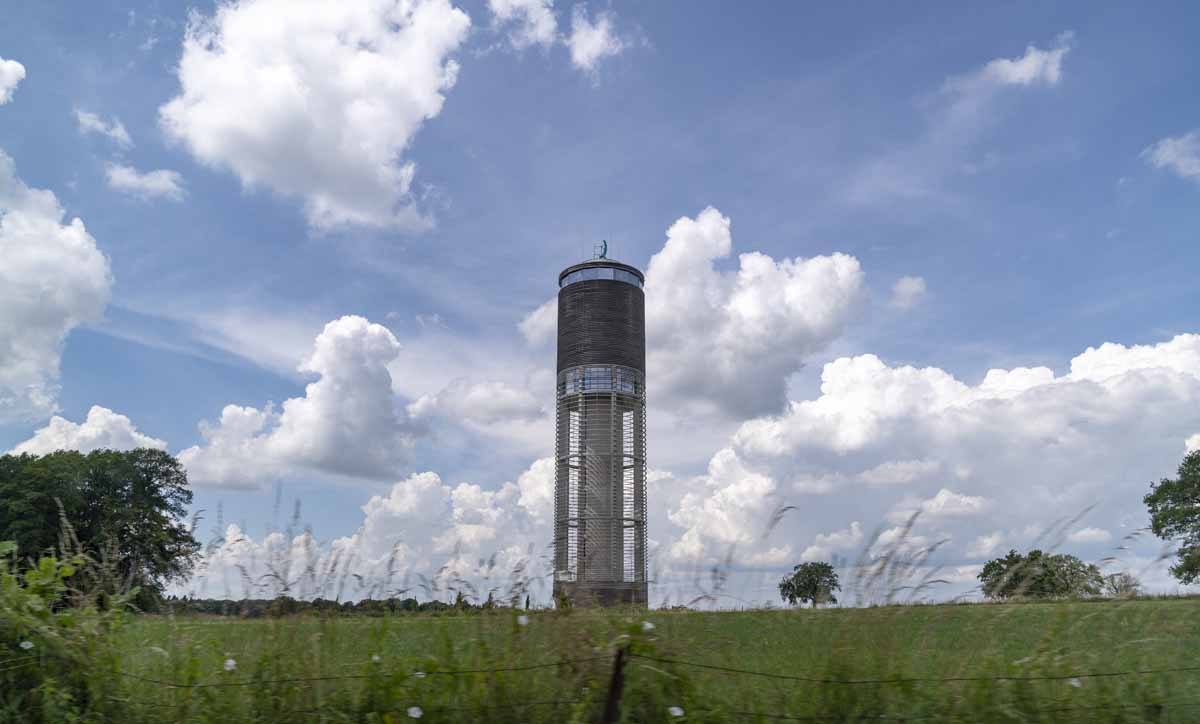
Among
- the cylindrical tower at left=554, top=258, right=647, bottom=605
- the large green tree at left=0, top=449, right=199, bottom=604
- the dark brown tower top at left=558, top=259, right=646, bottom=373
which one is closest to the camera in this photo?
the large green tree at left=0, top=449, right=199, bottom=604

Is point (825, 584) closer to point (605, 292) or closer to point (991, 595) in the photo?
point (991, 595)

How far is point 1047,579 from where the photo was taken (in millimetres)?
4703

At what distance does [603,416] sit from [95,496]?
23279 millimetres

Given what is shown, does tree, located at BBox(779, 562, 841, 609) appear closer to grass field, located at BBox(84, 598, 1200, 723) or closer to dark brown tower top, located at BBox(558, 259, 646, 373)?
grass field, located at BBox(84, 598, 1200, 723)

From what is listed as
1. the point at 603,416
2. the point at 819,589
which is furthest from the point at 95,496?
the point at 819,589

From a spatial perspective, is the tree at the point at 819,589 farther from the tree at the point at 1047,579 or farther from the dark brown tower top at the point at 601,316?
the dark brown tower top at the point at 601,316

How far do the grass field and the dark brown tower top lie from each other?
39934 millimetres

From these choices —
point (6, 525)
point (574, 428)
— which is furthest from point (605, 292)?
point (6, 525)

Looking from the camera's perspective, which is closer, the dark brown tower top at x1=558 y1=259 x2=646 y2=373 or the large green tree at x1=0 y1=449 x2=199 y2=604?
the large green tree at x1=0 y1=449 x2=199 y2=604

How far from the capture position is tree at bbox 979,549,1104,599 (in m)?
4.51

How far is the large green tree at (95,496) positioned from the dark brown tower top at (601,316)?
20.3 m

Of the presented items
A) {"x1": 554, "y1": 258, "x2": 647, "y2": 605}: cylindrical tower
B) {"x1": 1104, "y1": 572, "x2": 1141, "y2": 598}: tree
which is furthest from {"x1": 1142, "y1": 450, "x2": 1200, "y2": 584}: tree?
{"x1": 1104, "y1": 572, "x2": 1141, "y2": 598}: tree

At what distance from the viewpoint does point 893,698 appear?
12.4ft

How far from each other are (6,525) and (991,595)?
3955 centimetres
